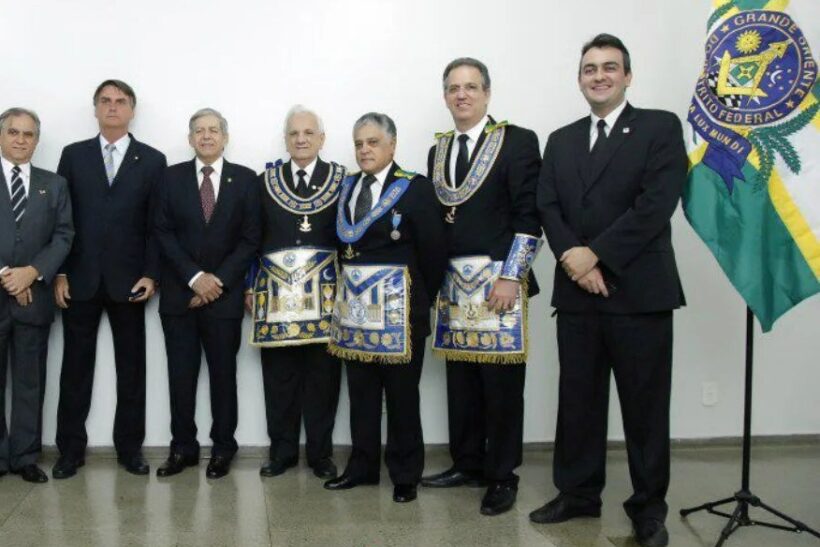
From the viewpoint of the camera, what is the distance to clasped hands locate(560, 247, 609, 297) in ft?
9.66

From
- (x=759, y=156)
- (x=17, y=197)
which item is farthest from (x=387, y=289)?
(x=17, y=197)

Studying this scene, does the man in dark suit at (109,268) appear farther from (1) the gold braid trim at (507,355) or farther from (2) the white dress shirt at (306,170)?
(1) the gold braid trim at (507,355)

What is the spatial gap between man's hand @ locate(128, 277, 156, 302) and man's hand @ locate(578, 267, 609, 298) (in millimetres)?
2014

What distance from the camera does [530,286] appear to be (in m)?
3.40

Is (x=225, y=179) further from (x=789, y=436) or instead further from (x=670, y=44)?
(x=789, y=436)

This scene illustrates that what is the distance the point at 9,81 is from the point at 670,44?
3.37 m

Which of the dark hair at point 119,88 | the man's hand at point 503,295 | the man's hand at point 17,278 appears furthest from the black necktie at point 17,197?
the man's hand at point 503,295

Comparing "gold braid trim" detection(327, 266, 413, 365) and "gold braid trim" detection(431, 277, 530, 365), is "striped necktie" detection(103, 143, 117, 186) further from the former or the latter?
"gold braid trim" detection(431, 277, 530, 365)

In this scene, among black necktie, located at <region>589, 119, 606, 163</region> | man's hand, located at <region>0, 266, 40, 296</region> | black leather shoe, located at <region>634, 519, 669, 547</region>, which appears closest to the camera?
black leather shoe, located at <region>634, 519, 669, 547</region>

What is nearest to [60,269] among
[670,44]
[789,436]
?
[670,44]

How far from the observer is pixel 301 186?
12.3 feet

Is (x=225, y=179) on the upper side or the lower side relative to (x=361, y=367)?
upper

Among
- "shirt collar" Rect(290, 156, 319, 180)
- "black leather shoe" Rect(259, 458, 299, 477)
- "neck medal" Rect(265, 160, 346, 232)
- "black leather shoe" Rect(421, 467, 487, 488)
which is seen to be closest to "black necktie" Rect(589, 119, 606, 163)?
"neck medal" Rect(265, 160, 346, 232)

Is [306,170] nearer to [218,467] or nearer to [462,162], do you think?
[462,162]
